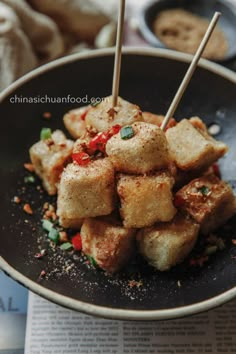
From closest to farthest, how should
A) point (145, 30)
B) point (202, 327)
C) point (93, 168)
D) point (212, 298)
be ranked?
point (212, 298) < point (93, 168) < point (202, 327) < point (145, 30)

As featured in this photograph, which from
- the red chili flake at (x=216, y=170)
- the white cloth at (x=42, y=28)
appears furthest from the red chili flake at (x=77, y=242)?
the white cloth at (x=42, y=28)

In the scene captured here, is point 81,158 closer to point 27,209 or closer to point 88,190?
point 88,190

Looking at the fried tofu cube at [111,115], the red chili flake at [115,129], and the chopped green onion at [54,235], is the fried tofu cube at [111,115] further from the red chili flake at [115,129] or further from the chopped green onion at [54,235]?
the chopped green onion at [54,235]

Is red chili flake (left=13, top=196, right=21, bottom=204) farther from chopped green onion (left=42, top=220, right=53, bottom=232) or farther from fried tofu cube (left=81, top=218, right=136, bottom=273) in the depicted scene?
fried tofu cube (left=81, top=218, right=136, bottom=273)

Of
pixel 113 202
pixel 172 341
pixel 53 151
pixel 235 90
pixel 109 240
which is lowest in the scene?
pixel 172 341

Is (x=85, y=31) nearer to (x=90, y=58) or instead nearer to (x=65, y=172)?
(x=90, y=58)

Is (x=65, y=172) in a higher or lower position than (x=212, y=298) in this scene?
higher

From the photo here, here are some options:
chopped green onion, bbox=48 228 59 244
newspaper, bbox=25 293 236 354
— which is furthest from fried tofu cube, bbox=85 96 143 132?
newspaper, bbox=25 293 236 354

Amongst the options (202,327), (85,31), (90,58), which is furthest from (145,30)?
(202,327)
